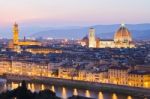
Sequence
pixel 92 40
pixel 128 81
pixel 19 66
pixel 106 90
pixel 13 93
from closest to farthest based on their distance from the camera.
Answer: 1. pixel 13 93
2. pixel 106 90
3. pixel 128 81
4. pixel 19 66
5. pixel 92 40

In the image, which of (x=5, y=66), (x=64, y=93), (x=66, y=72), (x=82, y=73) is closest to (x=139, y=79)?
(x=64, y=93)

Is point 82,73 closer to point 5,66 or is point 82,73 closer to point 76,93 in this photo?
point 76,93

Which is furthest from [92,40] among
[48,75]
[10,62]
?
[48,75]

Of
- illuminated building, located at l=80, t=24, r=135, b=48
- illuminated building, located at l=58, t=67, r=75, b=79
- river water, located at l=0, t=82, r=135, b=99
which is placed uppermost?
illuminated building, located at l=80, t=24, r=135, b=48

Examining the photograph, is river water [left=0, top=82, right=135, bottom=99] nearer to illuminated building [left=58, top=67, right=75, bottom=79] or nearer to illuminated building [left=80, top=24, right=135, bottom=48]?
illuminated building [left=58, top=67, right=75, bottom=79]

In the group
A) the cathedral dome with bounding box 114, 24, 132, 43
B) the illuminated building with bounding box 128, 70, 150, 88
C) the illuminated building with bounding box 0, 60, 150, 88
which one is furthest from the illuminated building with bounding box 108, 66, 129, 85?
the cathedral dome with bounding box 114, 24, 132, 43

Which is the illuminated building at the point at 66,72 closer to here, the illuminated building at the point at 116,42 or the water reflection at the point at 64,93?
the water reflection at the point at 64,93

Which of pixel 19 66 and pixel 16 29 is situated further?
pixel 16 29

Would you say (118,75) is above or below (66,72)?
above

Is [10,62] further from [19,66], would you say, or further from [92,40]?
[92,40]

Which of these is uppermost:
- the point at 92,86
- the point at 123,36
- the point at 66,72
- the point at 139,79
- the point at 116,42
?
the point at 123,36

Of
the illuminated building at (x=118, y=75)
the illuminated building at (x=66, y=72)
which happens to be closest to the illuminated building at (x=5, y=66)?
the illuminated building at (x=66, y=72)
